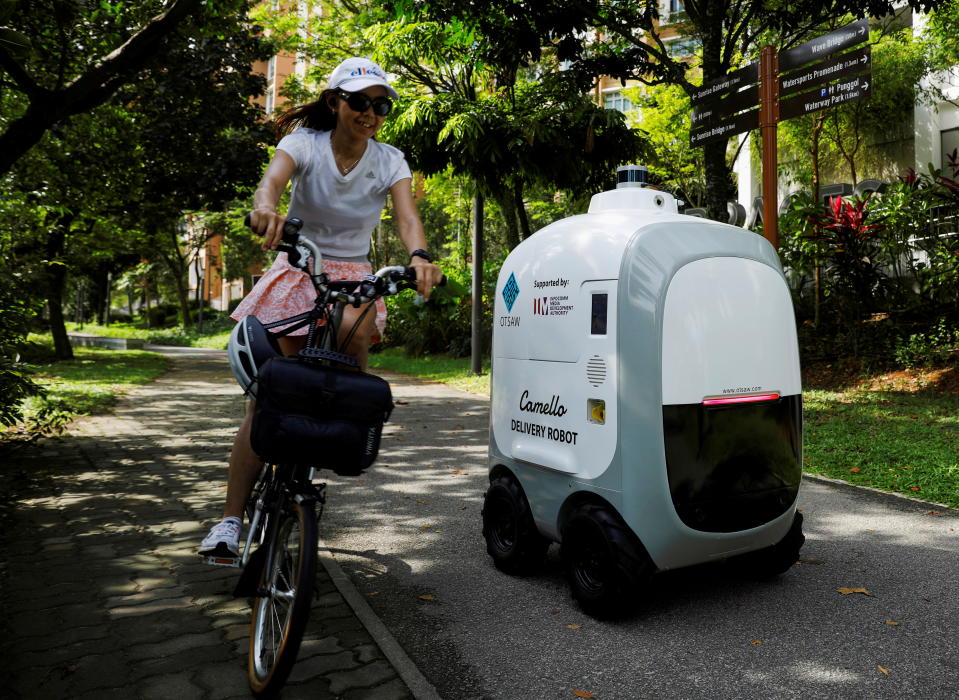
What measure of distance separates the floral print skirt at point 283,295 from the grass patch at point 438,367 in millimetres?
8443

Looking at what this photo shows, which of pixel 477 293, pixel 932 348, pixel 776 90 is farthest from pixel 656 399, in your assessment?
pixel 477 293

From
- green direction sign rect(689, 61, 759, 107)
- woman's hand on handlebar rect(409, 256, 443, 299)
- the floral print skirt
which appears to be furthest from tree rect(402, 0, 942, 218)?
woman's hand on handlebar rect(409, 256, 443, 299)

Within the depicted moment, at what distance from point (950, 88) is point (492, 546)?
1686 cm

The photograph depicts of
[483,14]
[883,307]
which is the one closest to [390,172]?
[483,14]

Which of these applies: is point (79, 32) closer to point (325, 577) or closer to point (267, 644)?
point (325, 577)

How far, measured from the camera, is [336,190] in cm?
312

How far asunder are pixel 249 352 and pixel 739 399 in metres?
1.86

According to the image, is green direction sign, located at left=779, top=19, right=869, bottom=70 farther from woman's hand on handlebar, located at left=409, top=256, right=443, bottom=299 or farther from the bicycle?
the bicycle

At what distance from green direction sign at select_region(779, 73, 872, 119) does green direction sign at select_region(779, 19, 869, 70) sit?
246mm

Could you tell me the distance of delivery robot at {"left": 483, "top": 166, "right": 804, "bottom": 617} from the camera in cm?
295

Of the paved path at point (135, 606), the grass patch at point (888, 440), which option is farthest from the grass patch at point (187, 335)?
the paved path at point (135, 606)

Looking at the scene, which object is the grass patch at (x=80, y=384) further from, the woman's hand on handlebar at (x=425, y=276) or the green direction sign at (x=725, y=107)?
the green direction sign at (x=725, y=107)

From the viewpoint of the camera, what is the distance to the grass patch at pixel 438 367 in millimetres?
12828

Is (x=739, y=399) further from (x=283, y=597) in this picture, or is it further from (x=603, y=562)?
(x=283, y=597)
